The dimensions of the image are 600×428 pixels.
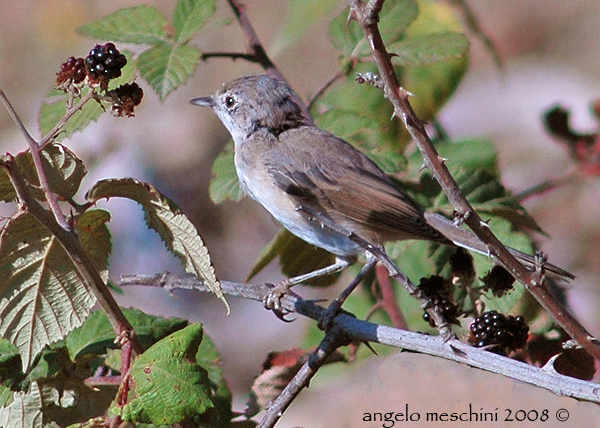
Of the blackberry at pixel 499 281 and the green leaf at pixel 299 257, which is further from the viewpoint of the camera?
the green leaf at pixel 299 257

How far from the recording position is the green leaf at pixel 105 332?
2.19 meters

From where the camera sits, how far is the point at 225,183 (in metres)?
3.02

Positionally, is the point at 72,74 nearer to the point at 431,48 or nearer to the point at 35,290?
the point at 35,290

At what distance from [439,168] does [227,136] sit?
528cm

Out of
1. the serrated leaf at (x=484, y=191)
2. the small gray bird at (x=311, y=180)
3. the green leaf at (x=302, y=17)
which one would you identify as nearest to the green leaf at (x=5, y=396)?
the small gray bird at (x=311, y=180)

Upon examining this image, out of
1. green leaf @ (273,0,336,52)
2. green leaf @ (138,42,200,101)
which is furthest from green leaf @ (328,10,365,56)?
green leaf @ (138,42,200,101)

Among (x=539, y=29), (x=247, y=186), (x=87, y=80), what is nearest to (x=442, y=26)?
(x=247, y=186)

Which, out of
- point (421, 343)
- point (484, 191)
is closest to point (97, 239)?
point (421, 343)

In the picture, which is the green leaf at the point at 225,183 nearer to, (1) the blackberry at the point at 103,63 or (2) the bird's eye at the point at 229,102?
(2) the bird's eye at the point at 229,102

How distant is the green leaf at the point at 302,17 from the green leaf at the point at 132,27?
2.32 ft

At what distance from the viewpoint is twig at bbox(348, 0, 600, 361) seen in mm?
1642

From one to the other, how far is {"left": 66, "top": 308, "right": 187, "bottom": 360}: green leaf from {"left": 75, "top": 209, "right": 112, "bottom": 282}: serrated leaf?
194 millimetres

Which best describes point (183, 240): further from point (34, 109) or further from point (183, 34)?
point (34, 109)

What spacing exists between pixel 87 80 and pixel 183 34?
760 mm
